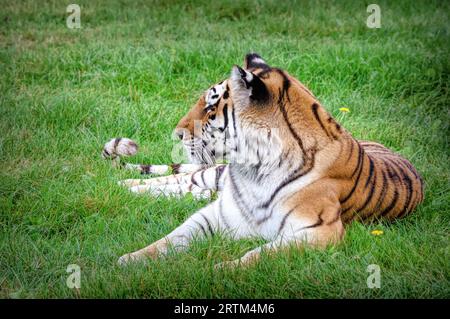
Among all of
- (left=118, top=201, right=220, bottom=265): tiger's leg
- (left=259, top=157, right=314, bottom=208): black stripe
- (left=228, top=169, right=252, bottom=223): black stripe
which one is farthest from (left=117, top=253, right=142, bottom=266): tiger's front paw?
(left=259, top=157, right=314, bottom=208): black stripe

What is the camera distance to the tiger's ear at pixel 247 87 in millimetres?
3479

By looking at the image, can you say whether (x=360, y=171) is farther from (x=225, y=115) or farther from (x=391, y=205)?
(x=225, y=115)

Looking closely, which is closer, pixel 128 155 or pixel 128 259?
pixel 128 259

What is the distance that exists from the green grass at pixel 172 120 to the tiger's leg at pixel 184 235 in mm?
103

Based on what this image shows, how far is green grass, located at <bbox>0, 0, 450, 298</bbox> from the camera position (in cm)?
328

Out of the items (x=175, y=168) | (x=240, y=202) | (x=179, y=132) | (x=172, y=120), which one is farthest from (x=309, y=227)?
(x=172, y=120)

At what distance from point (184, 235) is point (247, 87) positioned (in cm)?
83

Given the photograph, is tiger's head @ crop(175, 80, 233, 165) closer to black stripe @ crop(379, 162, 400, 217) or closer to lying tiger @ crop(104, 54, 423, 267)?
lying tiger @ crop(104, 54, 423, 267)

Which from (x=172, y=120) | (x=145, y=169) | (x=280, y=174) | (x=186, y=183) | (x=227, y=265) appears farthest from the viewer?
(x=172, y=120)

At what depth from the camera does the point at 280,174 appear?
3.64 metres

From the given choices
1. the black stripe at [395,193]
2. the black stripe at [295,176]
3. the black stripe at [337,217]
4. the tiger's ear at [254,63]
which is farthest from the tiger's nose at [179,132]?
the black stripe at [395,193]

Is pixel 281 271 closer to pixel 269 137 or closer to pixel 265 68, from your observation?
pixel 269 137
